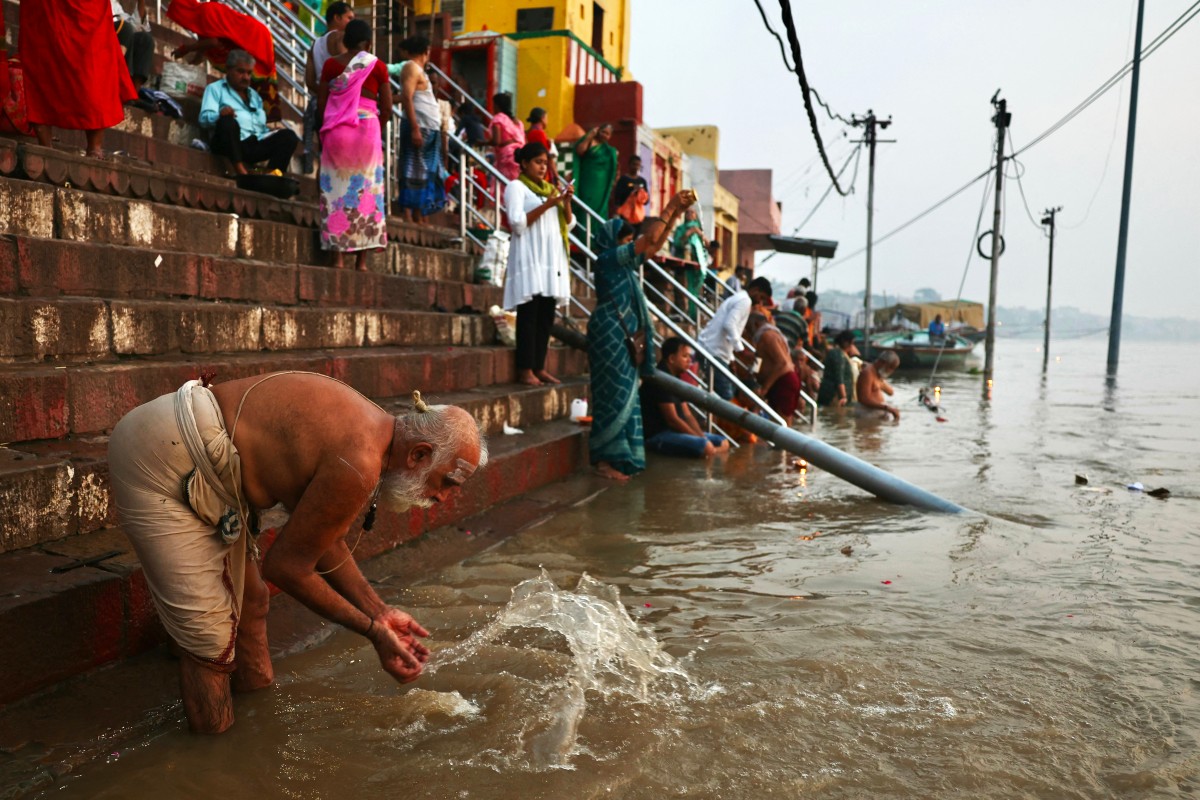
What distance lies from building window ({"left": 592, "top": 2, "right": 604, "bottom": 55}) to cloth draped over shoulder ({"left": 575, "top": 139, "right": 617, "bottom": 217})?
311 inches

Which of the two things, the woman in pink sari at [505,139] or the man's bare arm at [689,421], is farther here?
the woman in pink sari at [505,139]

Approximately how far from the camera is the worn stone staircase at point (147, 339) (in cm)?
272

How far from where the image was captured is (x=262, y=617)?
2.78m

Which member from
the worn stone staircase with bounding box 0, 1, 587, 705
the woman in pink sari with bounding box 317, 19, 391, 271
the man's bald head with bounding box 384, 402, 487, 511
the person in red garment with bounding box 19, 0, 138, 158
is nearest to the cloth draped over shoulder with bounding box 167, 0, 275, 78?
the worn stone staircase with bounding box 0, 1, 587, 705

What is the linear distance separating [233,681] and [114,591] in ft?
1.43

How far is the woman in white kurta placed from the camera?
6.50 metres

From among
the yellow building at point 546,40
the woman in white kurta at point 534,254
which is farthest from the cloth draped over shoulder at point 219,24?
the yellow building at point 546,40

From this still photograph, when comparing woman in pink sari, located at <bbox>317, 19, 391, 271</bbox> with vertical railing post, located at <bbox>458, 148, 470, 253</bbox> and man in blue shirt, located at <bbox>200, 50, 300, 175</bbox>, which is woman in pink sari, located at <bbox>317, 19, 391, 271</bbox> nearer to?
man in blue shirt, located at <bbox>200, 50, 300, 175</bbox>

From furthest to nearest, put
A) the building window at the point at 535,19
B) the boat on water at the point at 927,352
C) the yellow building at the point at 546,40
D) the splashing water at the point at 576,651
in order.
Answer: the boat on water at the point at 927,352
the building window at the point at 535,19
the yellow building at the point at 546,40
the splashing water at the point at 576,651

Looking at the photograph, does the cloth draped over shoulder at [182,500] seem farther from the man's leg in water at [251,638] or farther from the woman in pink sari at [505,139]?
the woman in pink sari at [505,139]

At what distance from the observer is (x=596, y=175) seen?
1191 centimetres

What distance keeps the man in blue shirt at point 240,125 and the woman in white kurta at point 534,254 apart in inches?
62.8

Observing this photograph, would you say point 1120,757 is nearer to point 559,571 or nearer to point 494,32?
point 559,571

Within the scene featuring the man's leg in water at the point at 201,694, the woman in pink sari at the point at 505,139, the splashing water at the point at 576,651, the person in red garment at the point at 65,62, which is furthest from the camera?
the woman in pink sari at the point at 505,139
